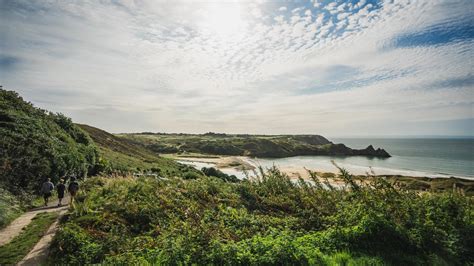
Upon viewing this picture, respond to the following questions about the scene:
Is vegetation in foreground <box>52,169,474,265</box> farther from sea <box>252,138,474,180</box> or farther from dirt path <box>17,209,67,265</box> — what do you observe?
sea <box>252,138,474,180</box>

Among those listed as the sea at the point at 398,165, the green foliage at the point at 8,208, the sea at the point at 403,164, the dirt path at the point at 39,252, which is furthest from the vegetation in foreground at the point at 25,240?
the sea at the point at 403,164

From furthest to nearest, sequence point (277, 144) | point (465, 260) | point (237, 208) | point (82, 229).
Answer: point (277, 144) < point (237, 208) < point (82, 229) < point (465, 260)

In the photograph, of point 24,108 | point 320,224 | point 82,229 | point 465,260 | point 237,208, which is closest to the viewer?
point 465,260

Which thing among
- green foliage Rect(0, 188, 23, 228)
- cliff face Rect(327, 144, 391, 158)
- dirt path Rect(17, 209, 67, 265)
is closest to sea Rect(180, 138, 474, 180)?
cliff face Rect(327, 144, 391, 158)

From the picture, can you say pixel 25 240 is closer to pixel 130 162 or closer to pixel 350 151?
pixel 130 162

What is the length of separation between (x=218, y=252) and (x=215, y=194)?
700cm

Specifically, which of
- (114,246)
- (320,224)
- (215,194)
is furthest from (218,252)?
(215,194)

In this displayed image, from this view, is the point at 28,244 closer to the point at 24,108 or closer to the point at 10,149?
the point at 10,149

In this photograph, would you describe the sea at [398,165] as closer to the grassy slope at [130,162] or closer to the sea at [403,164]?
the sea at [403,164]

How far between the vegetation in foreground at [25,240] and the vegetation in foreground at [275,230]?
3.60 feet

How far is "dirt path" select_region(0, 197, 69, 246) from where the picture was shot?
10297mm

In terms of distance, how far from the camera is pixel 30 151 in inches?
723

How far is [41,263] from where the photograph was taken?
26.6 ft

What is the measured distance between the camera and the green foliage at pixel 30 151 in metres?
16.9
